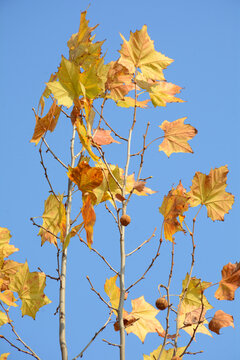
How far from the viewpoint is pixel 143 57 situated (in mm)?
1081

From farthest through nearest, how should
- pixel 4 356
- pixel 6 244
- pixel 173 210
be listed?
pixel 6 244
pixel 4 356
pixel 173 210

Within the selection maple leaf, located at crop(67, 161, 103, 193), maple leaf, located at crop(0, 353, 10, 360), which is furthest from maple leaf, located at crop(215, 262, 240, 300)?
maple leaf, located at crop(0, 353, 10, 360)

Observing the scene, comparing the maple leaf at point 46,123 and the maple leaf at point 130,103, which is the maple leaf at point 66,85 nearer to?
the maple leaf at point 46,123

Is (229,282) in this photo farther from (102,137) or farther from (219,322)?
(102,137)

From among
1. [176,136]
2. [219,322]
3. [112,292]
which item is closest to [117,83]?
[176,136]

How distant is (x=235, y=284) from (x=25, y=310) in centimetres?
54

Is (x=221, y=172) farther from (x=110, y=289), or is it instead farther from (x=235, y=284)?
→ (x=110, y=289)

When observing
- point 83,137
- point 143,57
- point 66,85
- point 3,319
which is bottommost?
point 3,319

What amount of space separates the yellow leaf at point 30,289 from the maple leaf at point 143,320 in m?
0.22

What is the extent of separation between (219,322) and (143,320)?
193 mm

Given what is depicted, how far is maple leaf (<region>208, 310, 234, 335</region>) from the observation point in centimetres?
97

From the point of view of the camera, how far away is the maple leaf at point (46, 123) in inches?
42.2

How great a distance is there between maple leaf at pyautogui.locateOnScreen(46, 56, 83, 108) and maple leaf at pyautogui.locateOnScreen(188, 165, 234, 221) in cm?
38

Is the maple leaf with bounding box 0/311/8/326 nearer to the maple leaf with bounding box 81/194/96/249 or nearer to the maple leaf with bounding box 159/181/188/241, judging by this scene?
the maple leaf with bounding box 81/194/96/249
